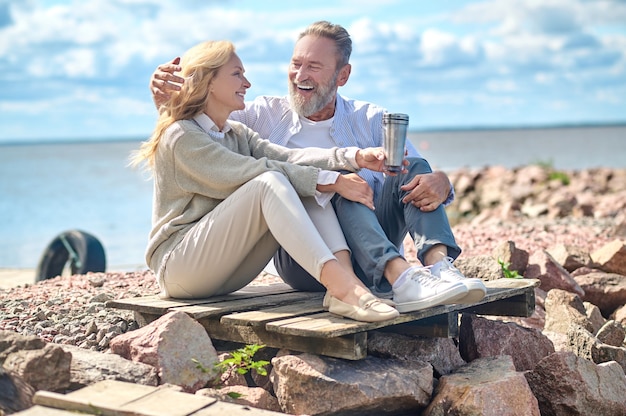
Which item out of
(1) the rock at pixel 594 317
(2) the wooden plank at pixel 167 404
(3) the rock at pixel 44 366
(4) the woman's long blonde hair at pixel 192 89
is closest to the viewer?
(2) the wooden plank at pixel 167 404

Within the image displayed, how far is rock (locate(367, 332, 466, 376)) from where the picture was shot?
4.06m

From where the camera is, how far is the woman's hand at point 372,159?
419cm

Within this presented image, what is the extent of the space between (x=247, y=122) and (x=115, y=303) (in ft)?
4.57

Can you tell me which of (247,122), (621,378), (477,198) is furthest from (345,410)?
(477,198)

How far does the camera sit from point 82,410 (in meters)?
3.11

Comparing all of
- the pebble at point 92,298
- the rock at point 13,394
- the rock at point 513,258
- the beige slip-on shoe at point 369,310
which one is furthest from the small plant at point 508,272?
the rock at point 13,394

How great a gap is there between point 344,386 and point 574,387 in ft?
3.89

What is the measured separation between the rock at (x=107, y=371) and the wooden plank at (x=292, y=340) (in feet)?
1.36

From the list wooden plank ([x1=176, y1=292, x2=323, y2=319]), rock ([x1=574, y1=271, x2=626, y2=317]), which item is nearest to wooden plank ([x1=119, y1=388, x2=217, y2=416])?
wooden plank ([x1=176, y1=292, x2=323, y2=319])

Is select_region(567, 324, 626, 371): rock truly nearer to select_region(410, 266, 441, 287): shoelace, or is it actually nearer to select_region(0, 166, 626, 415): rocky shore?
select_region(0, 166, 626, 415): rocky shore

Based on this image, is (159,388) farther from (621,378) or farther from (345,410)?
(621,378)

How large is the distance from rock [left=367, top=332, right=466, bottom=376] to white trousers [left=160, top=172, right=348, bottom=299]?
1.58 feet

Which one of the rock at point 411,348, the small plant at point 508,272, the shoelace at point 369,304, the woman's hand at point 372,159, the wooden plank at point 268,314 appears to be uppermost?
the woman's hand at point 372,159

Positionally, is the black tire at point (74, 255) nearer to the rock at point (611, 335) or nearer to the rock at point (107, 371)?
the rock at point (107, 371)
